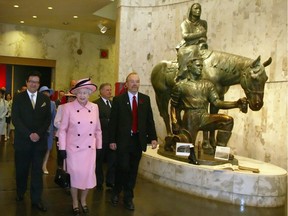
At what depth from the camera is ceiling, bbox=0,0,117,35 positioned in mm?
10703

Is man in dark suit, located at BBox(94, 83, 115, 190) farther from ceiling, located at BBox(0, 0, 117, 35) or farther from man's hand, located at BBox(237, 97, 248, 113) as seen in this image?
ceiling, located at BBox(0, 0, 117, 35)

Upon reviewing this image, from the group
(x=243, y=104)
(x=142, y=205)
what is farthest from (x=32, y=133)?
(x=243, y=104)

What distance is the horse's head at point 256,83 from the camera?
529cm

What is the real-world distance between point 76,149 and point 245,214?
2.21 meters

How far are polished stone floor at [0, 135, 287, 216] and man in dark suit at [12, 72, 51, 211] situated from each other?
24cm

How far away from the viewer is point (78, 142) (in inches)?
149

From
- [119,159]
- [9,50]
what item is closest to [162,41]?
[119,159]

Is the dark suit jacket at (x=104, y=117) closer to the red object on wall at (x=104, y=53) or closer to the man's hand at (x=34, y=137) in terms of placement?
the man's hand at (x=34, y=137)

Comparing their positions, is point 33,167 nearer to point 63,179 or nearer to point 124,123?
point 63,179

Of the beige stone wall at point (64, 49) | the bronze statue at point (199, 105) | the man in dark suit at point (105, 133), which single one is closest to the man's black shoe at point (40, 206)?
the man in dark suit at point (105, 133)

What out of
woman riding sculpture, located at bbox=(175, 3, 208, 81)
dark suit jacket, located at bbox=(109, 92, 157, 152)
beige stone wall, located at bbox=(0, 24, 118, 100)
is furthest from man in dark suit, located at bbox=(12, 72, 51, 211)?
beige stone wall, located at bbox=(0, 24, 118, 100)

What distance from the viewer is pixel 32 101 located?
418 centimetres

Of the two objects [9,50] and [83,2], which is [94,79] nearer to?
[9,50]

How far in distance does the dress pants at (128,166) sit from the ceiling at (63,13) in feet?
23.7
